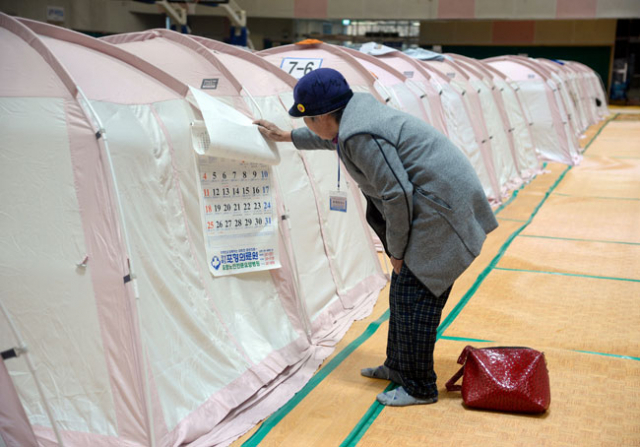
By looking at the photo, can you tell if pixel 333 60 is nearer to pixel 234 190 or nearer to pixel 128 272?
pixel 234 190

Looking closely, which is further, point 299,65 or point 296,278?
point 299,65

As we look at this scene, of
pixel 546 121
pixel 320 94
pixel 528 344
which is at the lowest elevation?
pixel 528 344

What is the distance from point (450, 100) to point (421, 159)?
180 inches

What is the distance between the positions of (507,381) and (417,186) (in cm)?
91

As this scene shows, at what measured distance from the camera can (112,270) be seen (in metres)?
2.42

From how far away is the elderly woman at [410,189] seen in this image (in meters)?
2.46

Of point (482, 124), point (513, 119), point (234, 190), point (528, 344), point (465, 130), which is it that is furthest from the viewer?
point (513, 119)

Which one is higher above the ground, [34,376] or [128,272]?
[128,272]

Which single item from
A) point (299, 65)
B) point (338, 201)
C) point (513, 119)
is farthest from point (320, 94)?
point (513, 119)

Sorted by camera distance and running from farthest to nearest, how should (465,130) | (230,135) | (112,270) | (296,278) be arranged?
(465,130), (296,278), (230,135), (112,270)

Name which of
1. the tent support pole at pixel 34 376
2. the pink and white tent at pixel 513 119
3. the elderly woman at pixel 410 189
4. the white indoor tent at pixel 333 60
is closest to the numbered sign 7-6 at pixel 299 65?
the white indoor tent at pixel 333 60

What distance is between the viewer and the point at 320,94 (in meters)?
2.52

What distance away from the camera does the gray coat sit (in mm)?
2447

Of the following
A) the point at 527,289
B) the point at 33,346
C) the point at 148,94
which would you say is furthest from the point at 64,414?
the point at 527,289
